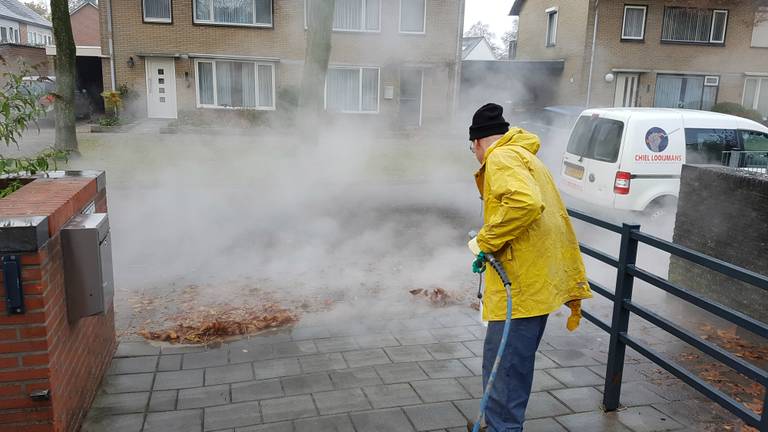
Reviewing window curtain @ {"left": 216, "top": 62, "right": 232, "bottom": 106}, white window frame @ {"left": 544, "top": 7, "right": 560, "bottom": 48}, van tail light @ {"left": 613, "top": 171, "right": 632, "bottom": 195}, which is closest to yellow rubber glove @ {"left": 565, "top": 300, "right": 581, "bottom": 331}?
van tail light @ {"left": 613, "top": 171, "right": 632, "bottom": 195}

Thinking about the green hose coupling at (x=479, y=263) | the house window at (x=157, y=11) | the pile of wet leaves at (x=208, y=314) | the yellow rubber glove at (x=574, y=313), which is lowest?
the pile of wet leaves at (x=208, y=314)

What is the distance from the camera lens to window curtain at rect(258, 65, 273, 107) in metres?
16.8

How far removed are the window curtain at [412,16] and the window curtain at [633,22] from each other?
6.44 m

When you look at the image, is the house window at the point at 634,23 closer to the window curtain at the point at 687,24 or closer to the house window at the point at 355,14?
the window curtain at the point at 687,24

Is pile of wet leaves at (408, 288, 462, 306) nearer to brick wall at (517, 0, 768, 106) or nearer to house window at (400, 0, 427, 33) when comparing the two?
house window at (400, 0, 427, 33)

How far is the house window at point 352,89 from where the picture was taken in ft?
56.0

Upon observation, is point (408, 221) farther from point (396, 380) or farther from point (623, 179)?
point (396, 380)

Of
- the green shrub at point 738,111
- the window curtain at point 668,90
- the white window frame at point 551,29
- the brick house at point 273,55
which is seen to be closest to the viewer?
the brick house at point 273,55

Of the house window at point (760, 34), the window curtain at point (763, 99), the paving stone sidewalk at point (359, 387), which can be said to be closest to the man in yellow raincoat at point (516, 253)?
the paving stone sidewalk at point (359, 387)

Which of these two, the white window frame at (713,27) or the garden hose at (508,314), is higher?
the white window frame at (713,27)

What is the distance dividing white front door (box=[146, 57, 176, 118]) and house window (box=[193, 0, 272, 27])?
61.1 inches

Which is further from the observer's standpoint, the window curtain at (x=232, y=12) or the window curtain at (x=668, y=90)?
the window curtain at (x=668, y=90)

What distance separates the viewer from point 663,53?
61.1ft

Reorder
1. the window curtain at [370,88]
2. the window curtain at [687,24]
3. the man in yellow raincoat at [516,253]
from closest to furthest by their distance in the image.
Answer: the man in yellow raincoat at [516,253] < the window curtain at [370,88] < the window curtain at [687,24]
